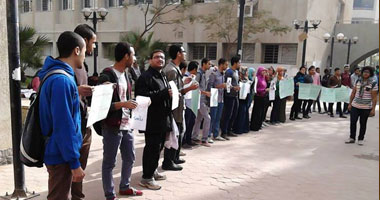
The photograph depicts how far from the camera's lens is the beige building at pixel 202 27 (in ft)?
59.8

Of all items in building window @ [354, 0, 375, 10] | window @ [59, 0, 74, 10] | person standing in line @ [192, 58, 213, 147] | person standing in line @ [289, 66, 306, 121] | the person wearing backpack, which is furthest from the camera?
building window @ [354, 0, 375, 10]

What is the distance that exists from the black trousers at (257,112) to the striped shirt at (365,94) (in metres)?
2.13

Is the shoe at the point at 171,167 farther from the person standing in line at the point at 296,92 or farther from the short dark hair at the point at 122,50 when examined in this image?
the person standing in line at the point at 296,92

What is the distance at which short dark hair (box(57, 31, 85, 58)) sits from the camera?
2.31m

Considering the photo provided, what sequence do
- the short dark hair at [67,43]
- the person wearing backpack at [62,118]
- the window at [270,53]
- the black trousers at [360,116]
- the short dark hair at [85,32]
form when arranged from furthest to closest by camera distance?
the window at [270,53] < the black trousers at [360,116] < the short dark hair at [85,32] < the short dark hair at [67,43] < the person wearing backpack at [62,118]

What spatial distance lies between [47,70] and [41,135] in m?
0.46

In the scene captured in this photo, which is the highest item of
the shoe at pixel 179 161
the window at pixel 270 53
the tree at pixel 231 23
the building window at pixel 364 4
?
the building window at pixel 364 4

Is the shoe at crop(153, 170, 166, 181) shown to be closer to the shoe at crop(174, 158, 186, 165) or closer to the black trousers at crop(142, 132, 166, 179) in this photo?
the black trousers at crop(142, 132, 166, 179)

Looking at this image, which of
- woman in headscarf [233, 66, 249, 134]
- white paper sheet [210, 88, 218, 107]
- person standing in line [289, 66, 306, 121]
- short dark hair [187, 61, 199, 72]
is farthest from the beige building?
short dark hair [187, 61, 199, 72]

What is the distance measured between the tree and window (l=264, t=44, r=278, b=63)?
46.9 inches

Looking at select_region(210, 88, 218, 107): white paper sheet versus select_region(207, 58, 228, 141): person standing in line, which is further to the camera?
select_region(207, 58, 228, 141): person standing in line

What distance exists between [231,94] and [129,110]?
359 centimetres

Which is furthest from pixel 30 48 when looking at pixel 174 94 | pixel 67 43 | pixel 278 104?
pixel 67 43

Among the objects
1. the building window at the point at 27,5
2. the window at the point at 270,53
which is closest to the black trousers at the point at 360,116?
the window at the point at 270,53
